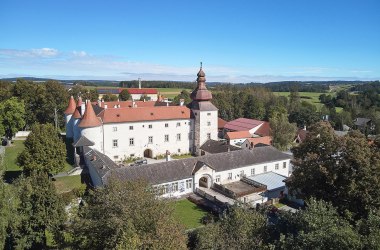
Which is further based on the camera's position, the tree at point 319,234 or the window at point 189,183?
the window at point 189,183

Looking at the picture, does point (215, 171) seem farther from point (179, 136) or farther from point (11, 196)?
point (11, 196)

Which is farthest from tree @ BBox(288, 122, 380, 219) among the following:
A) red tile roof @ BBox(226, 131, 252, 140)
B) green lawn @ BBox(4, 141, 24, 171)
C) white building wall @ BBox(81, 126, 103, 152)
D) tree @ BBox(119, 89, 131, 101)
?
tree @ BBox(119, 89, 131, 101)

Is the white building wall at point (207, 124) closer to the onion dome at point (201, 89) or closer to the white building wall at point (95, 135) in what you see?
the onion dome at point (201, 89)

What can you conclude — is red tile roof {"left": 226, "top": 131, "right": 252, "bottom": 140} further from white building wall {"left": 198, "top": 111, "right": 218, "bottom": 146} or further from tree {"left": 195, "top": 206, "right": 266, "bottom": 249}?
tree {"left": 195, "top": 206, "right": 266, "bottom": 249}

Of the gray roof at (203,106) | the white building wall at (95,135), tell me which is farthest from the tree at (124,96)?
the white building wall at (95,135)

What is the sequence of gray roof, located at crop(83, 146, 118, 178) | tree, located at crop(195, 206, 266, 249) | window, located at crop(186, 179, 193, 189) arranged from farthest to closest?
window, located at crop(186, 179, 193, 189) < gray roof, located at crop(83, 146, 118, 178) < tree, located at crop(195, 206, 266, 249)

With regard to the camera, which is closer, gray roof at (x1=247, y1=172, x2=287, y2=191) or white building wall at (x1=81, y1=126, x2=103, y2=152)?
gray roof at (x1=247, y1=172, x2=287, y2=191)
